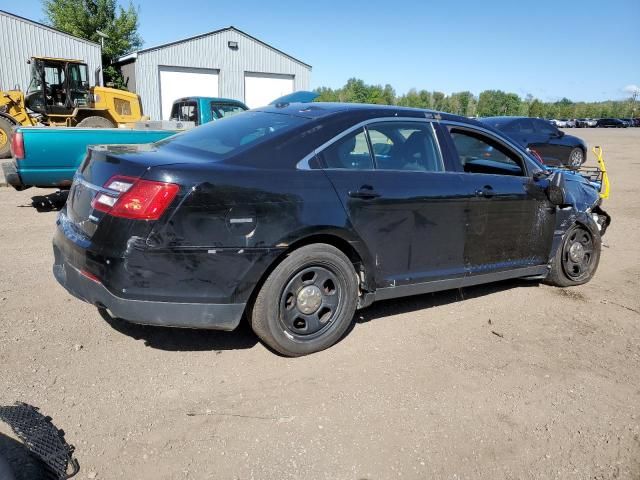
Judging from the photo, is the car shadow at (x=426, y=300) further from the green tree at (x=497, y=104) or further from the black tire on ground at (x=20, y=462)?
the green tree at (x=497, y=104)

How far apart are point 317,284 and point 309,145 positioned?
934 millimetres

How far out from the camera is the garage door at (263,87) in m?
28.6

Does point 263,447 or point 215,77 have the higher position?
point 215,77

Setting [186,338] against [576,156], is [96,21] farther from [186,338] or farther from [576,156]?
[186,338]

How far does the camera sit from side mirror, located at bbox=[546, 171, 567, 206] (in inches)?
193

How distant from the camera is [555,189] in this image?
4926 millimetres

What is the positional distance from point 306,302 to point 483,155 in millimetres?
2377

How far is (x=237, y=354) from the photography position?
12.0 ft

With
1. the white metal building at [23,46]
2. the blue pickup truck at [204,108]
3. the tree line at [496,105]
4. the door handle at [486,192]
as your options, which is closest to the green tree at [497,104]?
the tree line at [496,105]

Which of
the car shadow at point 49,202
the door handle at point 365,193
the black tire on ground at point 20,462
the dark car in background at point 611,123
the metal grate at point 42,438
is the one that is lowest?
the dark car in background at point 611,123

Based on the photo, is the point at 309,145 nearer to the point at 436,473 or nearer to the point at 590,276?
the point at 436,473

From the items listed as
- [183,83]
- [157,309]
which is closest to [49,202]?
[157,309]

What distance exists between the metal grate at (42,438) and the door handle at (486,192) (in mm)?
3357

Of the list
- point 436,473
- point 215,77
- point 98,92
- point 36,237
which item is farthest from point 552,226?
point 215,77
